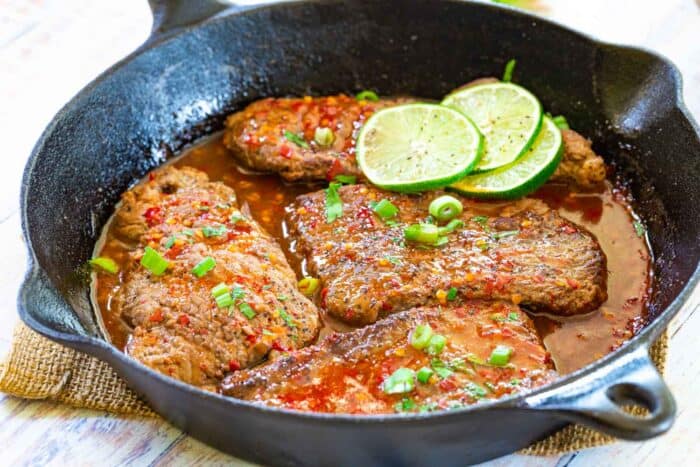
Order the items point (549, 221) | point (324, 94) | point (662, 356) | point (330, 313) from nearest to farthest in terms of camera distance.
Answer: point (662, 356) < point (330, 313) < point (549, 221) < point (324, 94)

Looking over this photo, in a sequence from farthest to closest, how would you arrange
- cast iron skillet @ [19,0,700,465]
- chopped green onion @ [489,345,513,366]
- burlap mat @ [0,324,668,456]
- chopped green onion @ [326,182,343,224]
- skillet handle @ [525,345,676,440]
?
chopped green onion @ [326,182,343,224]
burlap mat @ [0,324,668,456]
chopped green onion @ [489,345,513,366]
cast iron skillet @ [19,0,700,465]
skillet handle @ [525,345,676,440]

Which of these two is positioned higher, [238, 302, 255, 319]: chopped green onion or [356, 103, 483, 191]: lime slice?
[356, 103, 483, 191]: lime slice

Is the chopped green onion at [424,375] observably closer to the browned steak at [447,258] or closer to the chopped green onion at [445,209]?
Answer: the browned steak at [447,258]

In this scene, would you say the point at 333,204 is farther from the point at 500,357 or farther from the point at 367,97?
the point at 500,357

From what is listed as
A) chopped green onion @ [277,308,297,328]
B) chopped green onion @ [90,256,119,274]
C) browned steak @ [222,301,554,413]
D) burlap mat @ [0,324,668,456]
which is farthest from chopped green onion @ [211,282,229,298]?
chopped green onion @ [90,256,119,274]

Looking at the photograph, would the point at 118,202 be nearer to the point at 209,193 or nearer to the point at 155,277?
the point at 209,193

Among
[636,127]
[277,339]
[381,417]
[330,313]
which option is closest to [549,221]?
[636,127]

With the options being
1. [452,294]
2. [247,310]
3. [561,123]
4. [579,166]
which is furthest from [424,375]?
[561,123]

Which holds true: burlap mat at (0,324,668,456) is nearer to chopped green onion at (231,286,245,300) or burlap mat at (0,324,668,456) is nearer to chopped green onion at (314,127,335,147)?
chopped green onion at (231,286,245,300)
